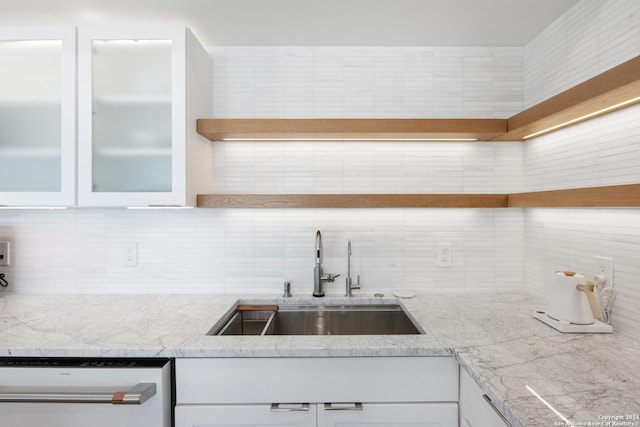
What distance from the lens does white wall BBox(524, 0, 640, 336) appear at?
4.13ft

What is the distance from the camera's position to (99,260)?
1898 mm

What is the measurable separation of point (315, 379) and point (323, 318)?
57 cm

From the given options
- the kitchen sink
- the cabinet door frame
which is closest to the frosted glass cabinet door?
the cabinet door frame

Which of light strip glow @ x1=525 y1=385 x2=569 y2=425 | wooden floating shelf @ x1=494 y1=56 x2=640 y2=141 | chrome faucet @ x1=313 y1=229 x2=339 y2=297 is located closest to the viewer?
light strip glow @ x1=525 y1=385 x2=569 y2=425

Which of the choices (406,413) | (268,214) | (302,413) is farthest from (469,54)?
(302,413)

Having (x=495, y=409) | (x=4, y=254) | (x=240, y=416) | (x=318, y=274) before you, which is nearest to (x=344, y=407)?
(x=240, y=416)

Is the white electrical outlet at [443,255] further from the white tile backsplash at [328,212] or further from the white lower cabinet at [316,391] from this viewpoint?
the white lower cabinet at [316,391]

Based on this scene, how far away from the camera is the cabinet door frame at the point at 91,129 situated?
60.9 inches

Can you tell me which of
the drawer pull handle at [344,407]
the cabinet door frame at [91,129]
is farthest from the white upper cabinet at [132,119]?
the drawer pull handle at [344,407]

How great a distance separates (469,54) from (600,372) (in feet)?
5.24

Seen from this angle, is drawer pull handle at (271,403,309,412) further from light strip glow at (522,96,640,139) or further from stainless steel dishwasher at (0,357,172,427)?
light strip glow at (522,96,640,139)

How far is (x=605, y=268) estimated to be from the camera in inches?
54.0

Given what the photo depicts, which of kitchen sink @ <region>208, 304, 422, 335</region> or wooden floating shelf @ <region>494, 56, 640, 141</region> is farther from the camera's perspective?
kitchen sink @ <region>208, 304, 422, 335</region>

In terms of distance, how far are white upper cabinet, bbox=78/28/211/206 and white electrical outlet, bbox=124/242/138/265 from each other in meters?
0.40
